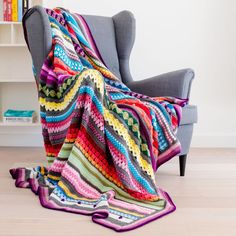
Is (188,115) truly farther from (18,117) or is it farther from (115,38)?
(18,117)

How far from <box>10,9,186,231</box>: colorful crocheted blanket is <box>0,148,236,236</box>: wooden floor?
2.3 inches

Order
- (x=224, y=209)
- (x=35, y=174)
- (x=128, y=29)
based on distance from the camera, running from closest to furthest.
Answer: (x=224, y=209)
(x=35, y=174)
(x=128, y=29)

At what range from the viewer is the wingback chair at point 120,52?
7.07ft

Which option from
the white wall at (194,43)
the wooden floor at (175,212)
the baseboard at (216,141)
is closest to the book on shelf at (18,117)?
the wooden floor at (175,212)

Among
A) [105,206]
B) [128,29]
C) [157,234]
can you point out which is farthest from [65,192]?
[128,29]

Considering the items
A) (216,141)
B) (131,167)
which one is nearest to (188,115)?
(131,167)

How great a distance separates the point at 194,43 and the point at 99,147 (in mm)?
1646

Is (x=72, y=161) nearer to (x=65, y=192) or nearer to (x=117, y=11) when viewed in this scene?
(x=65, y=192)

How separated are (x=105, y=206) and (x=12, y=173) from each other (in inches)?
30.8

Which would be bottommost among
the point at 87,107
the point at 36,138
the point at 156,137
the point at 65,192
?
the point at 36,138

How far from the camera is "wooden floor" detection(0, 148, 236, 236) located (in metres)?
1.44

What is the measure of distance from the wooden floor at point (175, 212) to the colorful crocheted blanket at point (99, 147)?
59 millimetres

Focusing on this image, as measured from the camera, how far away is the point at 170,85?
7.63 ft

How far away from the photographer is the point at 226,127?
10.7 ft
